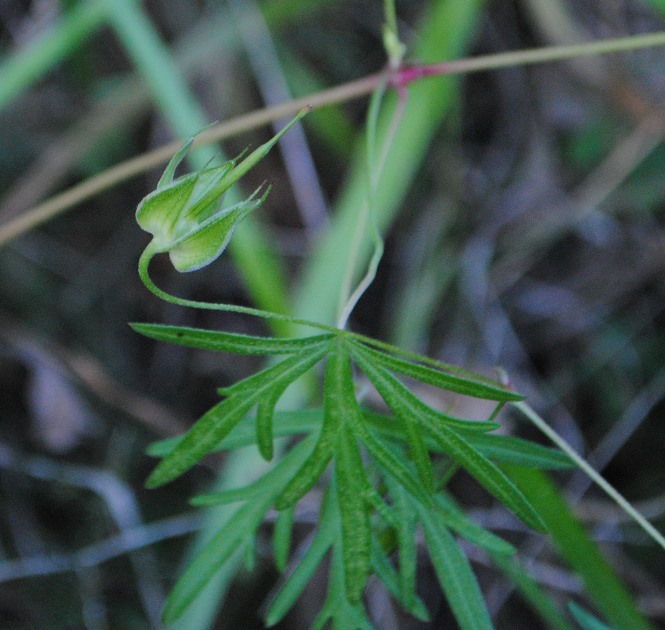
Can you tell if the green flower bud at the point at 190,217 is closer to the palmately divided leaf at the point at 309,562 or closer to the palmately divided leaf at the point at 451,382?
the palmately divided leaf at the point at 451,382

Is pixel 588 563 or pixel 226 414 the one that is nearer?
pixel 226 414

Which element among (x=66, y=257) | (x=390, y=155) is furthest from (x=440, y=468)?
(x=66, y=257)

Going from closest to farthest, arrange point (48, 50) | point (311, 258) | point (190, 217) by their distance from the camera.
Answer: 1. point (190, 217)
2. point (48, 50)
3. point (311, 258)

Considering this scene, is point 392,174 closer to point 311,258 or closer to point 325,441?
point 311,258

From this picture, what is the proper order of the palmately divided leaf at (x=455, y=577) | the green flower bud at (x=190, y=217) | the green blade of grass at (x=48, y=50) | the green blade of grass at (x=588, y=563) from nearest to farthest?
the green flower bud at (x=190, y=217) → the palmately divided leaf at (x=455, y=577) → the green blade of grass at (x=588, y=563) → the green blade of grass at (x=48, y=50)

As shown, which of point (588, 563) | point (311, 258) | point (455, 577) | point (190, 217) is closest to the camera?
point (190, 217)

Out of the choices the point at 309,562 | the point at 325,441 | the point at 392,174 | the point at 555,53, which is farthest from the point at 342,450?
the point at 392,174

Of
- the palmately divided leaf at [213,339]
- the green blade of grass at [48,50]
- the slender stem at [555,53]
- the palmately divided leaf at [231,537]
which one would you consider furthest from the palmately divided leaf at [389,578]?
the green blade of grass at [48,50]
